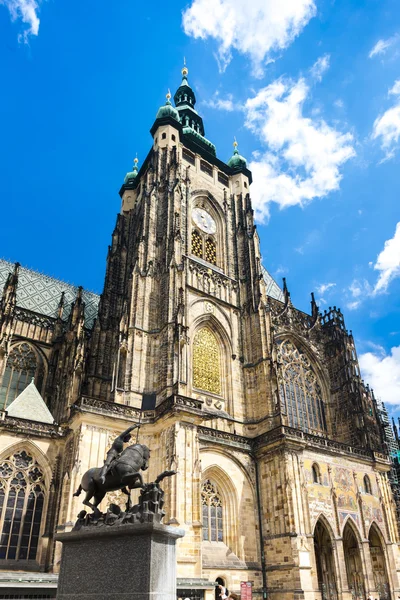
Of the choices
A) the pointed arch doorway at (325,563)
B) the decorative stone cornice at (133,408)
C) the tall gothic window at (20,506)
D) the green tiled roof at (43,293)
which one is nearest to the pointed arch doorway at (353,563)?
the pointed arch doorway at (325,563)

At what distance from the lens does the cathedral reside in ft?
59.9

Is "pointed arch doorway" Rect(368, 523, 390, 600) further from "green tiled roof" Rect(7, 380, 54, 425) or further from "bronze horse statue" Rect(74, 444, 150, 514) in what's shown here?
"bronze horse statue" Rect(74, 444, 150, 514)

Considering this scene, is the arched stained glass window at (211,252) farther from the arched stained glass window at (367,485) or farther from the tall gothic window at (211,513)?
the arched stained glass window at (367,485)

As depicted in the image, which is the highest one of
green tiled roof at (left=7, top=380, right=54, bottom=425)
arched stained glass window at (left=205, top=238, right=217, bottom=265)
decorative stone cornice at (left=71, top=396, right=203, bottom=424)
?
arched stained glass window at (left=205, top=238, right=217, bottom=265)

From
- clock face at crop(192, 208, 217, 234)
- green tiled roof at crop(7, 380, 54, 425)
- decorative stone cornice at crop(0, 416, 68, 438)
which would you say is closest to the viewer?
decorative stone cornice at crop(0, 416, 68, 438)

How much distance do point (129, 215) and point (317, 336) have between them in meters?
16.3

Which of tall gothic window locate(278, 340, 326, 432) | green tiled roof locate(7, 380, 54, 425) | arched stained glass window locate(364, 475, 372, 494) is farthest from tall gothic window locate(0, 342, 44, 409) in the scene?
arched stained glass window locate(364, 475, 372, 494)

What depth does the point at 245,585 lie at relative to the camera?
1623 centimetres

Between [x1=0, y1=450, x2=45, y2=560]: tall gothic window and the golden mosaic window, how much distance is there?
28.5ft

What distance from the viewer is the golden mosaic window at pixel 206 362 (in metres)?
24.0

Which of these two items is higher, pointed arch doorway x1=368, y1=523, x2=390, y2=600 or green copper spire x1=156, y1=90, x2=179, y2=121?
green copper spire x1=156, y1=90, x2=179, y2=121

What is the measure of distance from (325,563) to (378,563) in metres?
3.62

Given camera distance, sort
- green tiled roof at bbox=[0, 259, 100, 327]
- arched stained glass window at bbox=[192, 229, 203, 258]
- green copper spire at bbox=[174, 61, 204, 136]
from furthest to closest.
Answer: green copper spire at bbox=[174, 61, 204, 136] < green tiled roof at bbox=[0, 259, 100, 327] < arched stained glass window at bbox=[192, 229, 203, 258]

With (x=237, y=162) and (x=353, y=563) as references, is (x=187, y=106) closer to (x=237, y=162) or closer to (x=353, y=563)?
(x=237, y=162)
